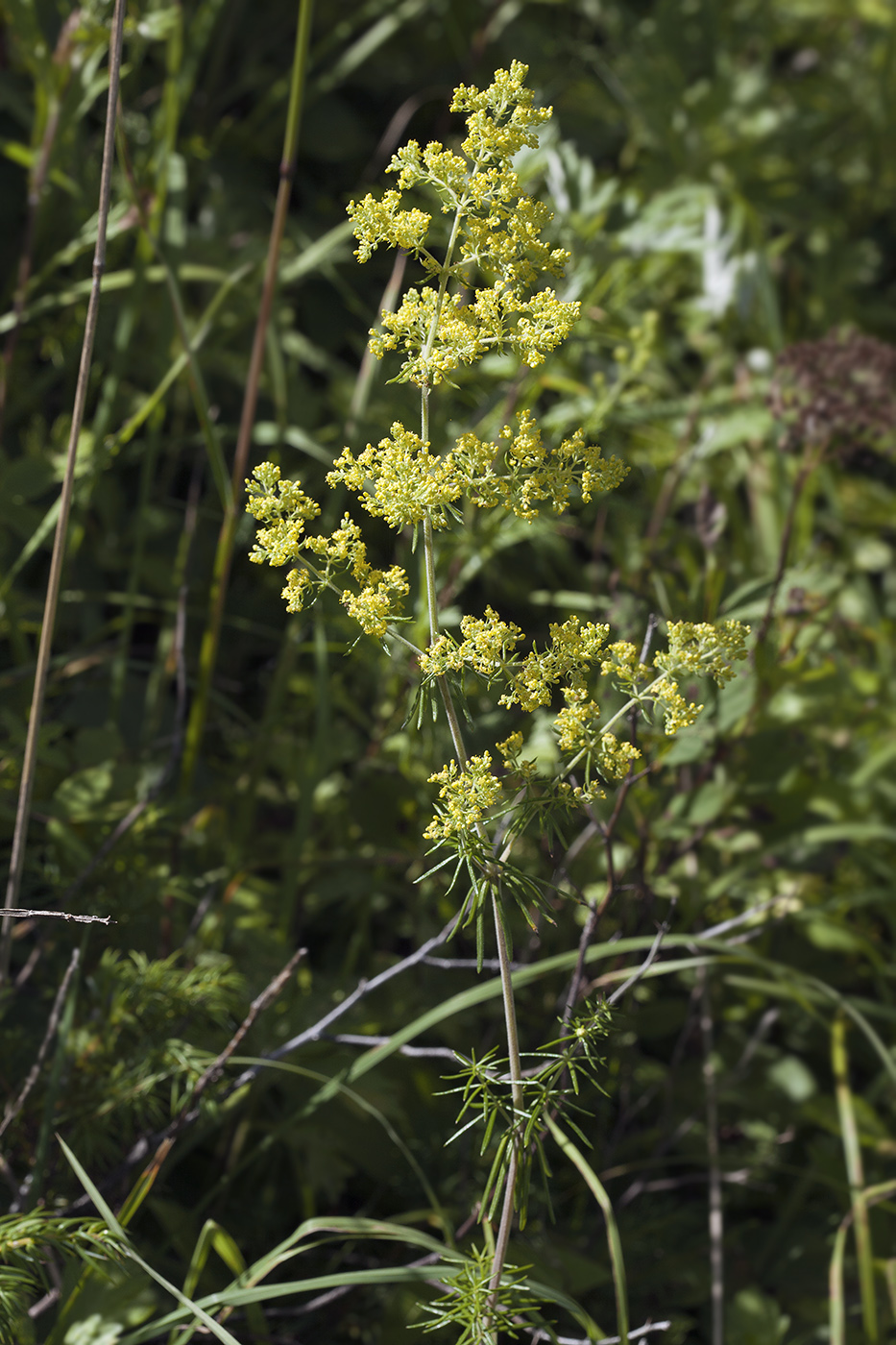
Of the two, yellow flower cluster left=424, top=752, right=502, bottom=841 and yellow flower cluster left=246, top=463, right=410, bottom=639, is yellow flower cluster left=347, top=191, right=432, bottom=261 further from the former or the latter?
yellow flower cluster left=424, top=752, right=502, bottom=841

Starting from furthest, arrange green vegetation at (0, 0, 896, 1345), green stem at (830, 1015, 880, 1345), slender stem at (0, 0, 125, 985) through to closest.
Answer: green stem at (830, 1015, 880, 1345) < slender stem at (0, 0, 125, 985) < green vegetation at (0, 0, 896, 1345)

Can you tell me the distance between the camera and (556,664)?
84 centimetres

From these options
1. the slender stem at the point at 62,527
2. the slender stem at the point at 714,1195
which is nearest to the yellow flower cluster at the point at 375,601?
the slender stem at the point at 62,527

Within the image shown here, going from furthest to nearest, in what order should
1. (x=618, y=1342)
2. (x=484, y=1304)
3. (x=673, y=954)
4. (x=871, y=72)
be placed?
(x=871, y=72)
(x=673, y=954)
(x=618, y=1342)
(x=484, y=1304)

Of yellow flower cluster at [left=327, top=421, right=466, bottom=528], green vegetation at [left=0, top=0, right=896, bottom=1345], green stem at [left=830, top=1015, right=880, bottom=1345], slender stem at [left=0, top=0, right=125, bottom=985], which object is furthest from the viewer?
green stem at [left=830, top=1015, right=880, bottom=1345]

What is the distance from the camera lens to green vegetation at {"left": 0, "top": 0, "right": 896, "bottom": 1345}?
95cm

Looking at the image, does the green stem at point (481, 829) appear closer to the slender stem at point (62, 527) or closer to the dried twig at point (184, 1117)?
the dried twig at point (184, 1117)

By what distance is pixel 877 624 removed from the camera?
235cm

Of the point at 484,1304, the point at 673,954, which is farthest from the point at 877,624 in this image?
the point at 484,1304

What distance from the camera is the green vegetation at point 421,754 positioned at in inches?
37.2

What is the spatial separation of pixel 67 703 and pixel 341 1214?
0.94 meters

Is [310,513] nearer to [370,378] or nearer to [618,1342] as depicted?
[618,1342]

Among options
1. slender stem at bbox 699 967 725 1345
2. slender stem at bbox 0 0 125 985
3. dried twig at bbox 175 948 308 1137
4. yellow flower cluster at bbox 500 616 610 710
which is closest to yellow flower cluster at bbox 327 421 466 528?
yellow flower cluster at bbox 500 616 610 710

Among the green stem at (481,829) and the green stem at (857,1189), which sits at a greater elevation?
the green stem at (481,829)
